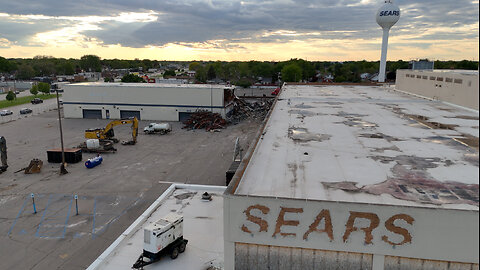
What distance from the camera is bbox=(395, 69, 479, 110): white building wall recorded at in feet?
102

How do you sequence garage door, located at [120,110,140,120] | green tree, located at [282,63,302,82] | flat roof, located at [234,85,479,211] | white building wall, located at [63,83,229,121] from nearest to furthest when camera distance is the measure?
flat roof, located at [234,85,479,211]
white building wall, located at [63,83,229,121]
garage door, located at [120,110,140,120]
green tree, located at [282,63,302,82]

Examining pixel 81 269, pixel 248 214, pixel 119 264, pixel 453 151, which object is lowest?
pixel 81 269

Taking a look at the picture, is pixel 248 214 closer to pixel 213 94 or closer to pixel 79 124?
pixel 213 94

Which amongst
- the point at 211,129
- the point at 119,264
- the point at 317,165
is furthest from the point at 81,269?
the point at 211,129

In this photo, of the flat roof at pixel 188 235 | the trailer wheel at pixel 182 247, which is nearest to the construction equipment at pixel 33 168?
the flat roof at pixel 188 235

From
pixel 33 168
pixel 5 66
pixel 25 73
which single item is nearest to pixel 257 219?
pixel 33 168

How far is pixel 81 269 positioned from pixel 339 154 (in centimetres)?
1555

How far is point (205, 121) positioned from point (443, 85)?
1413 inches

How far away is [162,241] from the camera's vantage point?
15.9 metres

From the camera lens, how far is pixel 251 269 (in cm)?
1283

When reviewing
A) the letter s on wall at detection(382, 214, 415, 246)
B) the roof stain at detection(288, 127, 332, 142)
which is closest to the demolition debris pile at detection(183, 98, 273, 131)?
the roof stain at detection(288, 127, 332, 142)

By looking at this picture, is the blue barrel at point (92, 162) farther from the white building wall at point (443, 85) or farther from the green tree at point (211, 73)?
the green tree at point (211, 73)

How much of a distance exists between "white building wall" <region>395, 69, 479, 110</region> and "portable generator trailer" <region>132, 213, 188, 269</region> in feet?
73.9

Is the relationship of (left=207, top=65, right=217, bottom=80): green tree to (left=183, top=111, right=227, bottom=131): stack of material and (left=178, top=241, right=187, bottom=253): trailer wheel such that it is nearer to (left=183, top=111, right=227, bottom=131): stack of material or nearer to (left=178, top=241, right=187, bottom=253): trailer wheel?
(left=183, top=111, right=227, bottom=131): stack of material
